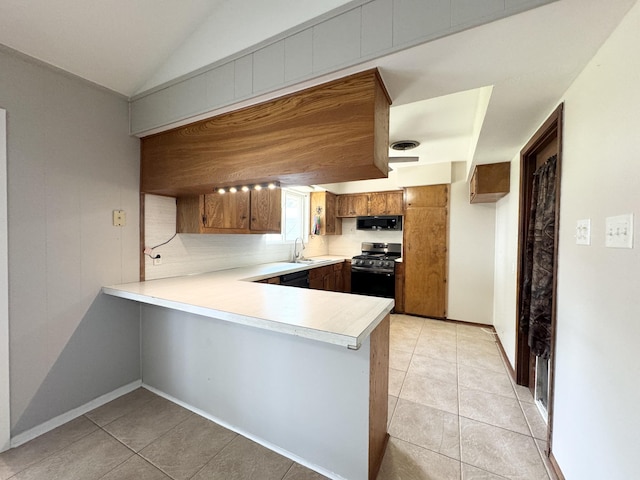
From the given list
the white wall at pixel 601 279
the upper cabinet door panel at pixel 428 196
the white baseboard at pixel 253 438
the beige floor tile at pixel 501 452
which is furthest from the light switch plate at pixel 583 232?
the upper cabinet door panel at pixel 428 196

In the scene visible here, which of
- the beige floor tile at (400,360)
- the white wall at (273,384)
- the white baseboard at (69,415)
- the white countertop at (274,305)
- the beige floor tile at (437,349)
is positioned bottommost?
the beige floor tile at (400,360)

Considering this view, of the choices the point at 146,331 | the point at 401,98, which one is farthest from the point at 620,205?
the point at 146,331

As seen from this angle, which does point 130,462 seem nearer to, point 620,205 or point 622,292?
point 622,292

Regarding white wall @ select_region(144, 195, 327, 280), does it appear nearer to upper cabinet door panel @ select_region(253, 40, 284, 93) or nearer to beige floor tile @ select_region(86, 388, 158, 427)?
beige floor tile @ select_region(86, 388, 158, 427)

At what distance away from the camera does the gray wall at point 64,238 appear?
161 centimetres

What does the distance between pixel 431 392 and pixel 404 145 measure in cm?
270

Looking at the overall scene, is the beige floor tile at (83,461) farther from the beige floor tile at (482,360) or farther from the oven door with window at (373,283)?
the oven door with window at (373,283)

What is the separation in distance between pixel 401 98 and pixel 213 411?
2.45m

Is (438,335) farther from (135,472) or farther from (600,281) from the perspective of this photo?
(135,472)

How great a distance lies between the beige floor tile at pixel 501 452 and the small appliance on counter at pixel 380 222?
3.20 m

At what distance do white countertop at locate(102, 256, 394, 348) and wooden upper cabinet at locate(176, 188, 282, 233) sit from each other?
0.55 metres

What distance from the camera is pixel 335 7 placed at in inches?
47.9

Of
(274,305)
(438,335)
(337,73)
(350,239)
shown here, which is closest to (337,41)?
(337,73)

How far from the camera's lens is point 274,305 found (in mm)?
1492
